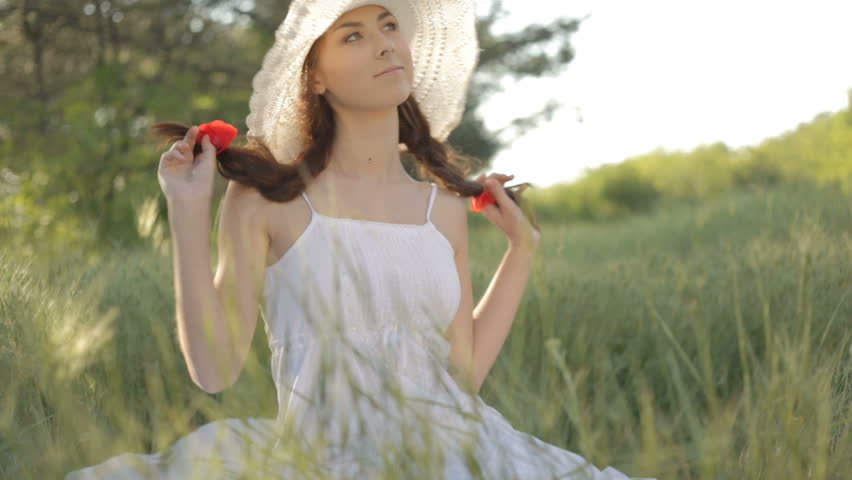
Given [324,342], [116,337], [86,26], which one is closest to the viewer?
[324,342]

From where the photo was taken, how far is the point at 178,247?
74.4 inches

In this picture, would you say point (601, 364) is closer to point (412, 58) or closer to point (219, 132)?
point (412, 58)

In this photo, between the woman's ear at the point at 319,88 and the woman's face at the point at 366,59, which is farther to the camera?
the woman's ear at the point at 319,88

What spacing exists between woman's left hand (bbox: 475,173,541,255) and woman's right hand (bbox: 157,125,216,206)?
800mm

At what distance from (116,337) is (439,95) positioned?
1.34 metres

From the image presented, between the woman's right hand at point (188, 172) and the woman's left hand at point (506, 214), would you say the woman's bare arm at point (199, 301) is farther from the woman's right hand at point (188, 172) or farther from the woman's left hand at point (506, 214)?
the woman's left hand at point (506, 214)

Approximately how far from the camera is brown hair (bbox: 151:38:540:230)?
2287mm

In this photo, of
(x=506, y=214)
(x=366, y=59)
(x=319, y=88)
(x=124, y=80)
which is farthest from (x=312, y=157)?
(x=124, y=80)

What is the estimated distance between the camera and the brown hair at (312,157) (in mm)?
2287

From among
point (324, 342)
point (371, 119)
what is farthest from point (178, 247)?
point (324, 342)

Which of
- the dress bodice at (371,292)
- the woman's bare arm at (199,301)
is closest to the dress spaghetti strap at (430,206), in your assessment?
the dress bodice at (371,292)

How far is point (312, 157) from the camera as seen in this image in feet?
8.01

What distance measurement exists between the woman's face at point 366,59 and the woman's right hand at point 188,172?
17.8 inches

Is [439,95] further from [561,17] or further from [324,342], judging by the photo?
[561,17]
